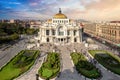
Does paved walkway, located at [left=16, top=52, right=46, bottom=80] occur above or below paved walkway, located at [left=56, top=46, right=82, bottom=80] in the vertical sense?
above

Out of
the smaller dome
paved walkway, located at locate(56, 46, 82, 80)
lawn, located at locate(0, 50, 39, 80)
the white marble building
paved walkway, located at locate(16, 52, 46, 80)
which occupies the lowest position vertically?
paved walkway, located at locate(56, 46, 82, 80)

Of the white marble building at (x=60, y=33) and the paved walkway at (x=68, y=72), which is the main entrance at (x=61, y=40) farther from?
the paved walkway at (x=68, y=72)

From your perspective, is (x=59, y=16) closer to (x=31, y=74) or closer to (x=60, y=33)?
(x=60, y=33)

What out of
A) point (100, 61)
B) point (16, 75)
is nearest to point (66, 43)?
point (100, 61)

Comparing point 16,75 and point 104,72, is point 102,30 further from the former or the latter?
point 16,75

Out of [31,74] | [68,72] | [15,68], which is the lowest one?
[68,72]

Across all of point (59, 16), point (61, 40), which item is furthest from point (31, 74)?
point (59, 16)

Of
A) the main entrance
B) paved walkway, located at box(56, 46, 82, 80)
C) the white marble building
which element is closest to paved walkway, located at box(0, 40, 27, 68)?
paved walkway, located at box(56, 46, 82, 80)

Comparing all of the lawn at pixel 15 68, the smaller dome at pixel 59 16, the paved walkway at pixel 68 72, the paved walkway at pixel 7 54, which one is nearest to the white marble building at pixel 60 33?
the smaller dome at pixel 59 16

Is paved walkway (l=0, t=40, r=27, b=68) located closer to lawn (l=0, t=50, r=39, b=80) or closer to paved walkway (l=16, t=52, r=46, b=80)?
lawn (l=0, t=50, r=39, b=80)

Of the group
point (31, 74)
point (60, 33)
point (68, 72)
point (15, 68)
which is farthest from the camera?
point (60, 33)

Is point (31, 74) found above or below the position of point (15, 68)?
below

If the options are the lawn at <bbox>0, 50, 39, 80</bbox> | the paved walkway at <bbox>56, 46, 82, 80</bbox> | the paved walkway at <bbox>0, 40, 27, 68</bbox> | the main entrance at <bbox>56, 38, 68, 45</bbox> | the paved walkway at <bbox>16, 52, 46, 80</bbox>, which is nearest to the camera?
the paved walkway at <bbox>16, 52, 46, 80</bbox>
